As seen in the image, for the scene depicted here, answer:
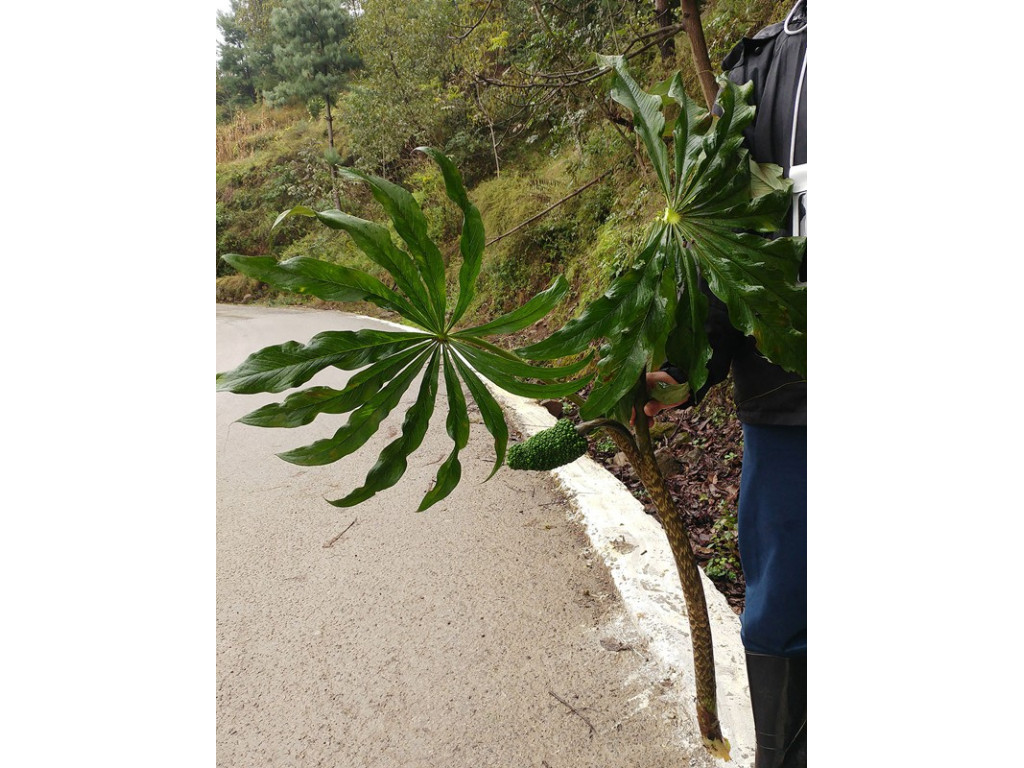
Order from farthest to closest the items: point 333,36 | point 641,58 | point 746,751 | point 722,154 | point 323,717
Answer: point 333,36, point 641,58, point 323,717, point 746,751, point 722,154

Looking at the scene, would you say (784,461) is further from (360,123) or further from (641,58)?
(360,123)

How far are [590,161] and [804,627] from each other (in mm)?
4577

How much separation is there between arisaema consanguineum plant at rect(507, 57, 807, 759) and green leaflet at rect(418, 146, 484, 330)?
108 millimetres

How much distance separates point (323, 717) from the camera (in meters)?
1.36

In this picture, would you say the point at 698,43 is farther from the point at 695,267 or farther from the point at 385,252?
the point at 385,252

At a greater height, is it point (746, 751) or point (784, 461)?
point (784, 461)

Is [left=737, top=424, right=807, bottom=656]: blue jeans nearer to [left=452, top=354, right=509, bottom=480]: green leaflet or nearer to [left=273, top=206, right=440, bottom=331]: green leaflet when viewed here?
[left=452, top=354, right=509, bottom=480]: green leaflet

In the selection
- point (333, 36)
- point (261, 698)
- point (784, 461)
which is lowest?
point (261, 698)

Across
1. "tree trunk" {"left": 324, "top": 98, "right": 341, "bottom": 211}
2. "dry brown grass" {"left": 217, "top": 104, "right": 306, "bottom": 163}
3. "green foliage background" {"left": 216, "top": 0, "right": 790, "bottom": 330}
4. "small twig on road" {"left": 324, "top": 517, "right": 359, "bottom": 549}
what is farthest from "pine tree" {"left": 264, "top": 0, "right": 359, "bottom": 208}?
A: "small twig on road" {"left": 324, "top": 517, "right": 359, "bottom": 549}

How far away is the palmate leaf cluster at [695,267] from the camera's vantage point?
688 millimetres

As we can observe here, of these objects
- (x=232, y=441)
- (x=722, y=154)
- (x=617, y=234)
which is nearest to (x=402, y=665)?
(x=722, y=154)

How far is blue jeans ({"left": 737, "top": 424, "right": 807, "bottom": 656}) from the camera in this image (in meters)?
0.85

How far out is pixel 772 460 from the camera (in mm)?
869

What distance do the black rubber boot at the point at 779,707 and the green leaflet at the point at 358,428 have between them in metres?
0.67
